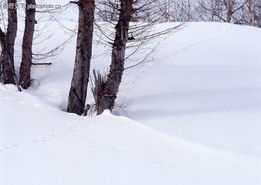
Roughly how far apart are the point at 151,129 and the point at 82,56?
104 inches

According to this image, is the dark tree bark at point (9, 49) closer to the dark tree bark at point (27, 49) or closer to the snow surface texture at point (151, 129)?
the dark tree bark at point (27, 49)

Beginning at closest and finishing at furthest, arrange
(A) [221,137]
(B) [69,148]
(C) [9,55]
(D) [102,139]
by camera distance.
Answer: (B) [69,148] → (D) [102,139] → (A) [221,137] → (C) [9,55]

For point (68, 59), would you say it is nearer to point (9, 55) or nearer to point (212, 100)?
A: point (9, 55)

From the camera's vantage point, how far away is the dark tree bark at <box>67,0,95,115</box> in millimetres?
8281

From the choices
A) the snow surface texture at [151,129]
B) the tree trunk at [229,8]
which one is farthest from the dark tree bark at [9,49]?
the tree trunk at [229,8]

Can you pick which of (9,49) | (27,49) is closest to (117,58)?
(9,49)

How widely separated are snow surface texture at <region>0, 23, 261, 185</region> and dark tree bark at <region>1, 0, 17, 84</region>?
2.88 feet

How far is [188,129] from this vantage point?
22.7 ft

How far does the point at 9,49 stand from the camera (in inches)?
400

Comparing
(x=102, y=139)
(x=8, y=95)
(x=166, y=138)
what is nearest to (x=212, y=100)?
(x=166, y=138)

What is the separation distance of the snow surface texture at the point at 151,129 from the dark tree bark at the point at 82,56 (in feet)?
2.13

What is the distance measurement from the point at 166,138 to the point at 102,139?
102cm

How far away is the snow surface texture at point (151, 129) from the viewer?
434cm

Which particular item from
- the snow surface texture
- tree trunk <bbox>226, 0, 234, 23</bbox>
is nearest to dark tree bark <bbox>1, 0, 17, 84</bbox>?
the snow surface texture
